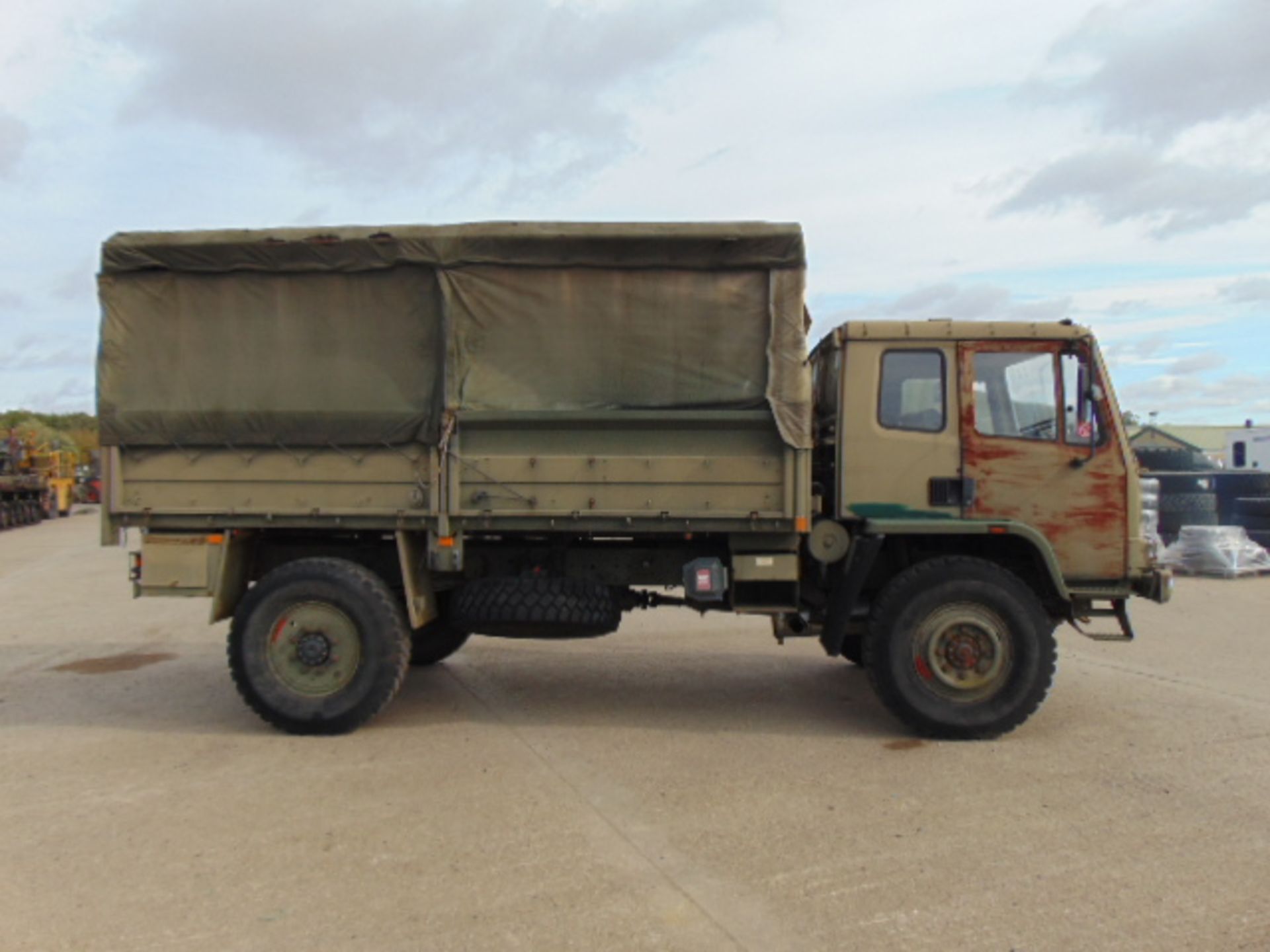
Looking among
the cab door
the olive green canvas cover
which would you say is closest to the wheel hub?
the olive green canvas cover

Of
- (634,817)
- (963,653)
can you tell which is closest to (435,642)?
(634,817)

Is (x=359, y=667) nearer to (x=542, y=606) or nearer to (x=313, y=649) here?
(x=313, y=649)

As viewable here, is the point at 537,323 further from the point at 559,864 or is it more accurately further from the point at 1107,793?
the point at 1107,793

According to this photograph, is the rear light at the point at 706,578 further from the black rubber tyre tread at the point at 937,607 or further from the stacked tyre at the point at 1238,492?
the stacked tyre at the point at 1238,492

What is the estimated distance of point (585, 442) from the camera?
5977 mm

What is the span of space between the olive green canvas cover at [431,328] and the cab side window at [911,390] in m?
0.58

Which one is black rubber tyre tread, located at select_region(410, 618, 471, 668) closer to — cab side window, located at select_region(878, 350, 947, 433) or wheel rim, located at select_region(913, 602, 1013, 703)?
wheel rim, located at select_region(913, 602, 1013, 703)

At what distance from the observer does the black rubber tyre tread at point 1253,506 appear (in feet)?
50.0

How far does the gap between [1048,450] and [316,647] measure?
4801 mm

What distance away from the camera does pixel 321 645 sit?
610cm

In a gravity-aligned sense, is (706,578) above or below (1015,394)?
below

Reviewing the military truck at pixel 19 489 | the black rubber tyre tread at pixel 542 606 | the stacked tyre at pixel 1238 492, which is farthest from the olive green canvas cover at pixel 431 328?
the military truck at pixel 19 489

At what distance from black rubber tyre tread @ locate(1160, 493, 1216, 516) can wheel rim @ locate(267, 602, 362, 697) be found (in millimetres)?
14373

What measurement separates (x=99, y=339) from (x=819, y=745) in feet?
17.2
